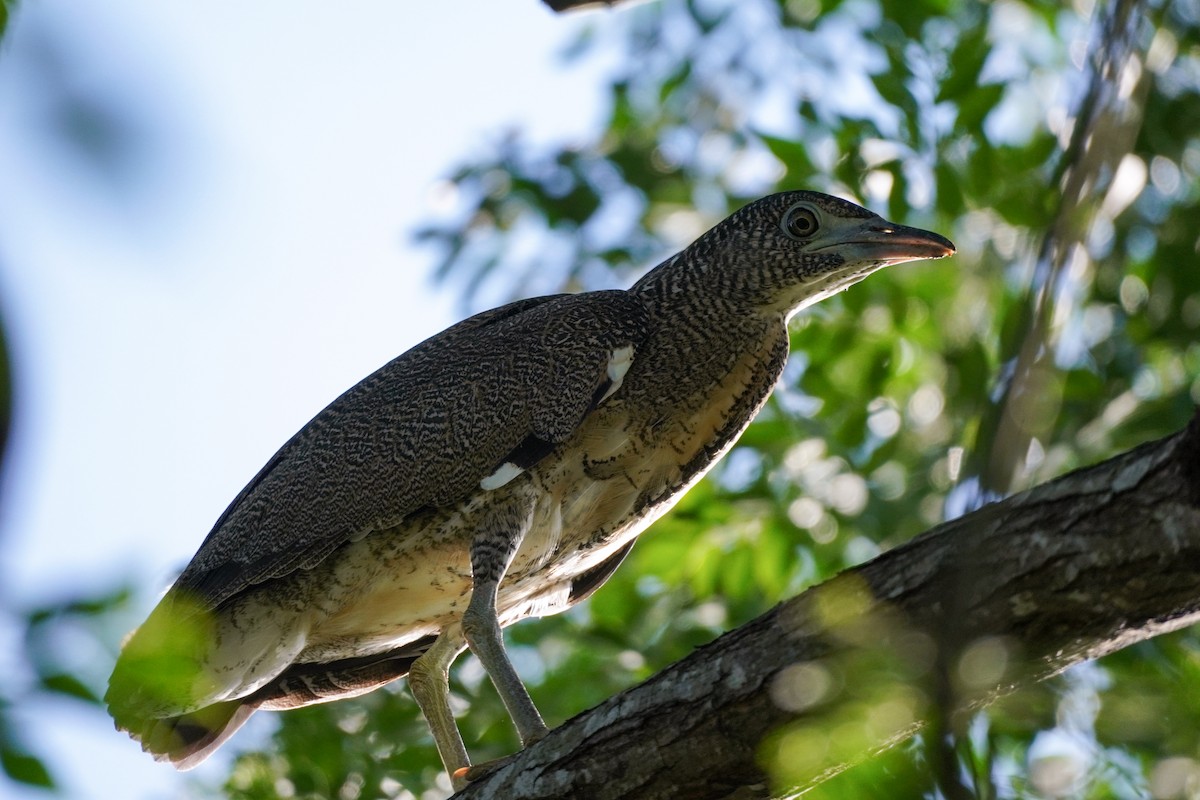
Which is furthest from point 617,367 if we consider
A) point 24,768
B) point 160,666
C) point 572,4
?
point 24,768

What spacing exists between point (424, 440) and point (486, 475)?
313 mm

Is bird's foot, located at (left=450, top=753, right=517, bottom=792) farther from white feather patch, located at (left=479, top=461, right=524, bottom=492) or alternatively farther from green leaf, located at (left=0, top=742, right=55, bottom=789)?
green leaf, located at (left=0, top=742, right=55, bottom=789)

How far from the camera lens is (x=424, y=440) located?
524cm

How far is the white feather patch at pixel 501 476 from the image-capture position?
16.6 ft

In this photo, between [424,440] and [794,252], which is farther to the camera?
[794,252]

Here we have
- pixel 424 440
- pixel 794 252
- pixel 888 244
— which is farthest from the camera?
pixel 794 252

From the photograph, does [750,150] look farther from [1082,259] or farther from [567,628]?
[1082,259]

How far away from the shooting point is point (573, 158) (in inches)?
302

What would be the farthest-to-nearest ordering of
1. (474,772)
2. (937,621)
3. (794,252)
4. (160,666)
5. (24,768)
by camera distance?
(794,252), (474,772), (937,621), (160,666), (24,768)

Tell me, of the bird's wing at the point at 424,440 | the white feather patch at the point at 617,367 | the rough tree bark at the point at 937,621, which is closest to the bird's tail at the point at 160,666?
the bird's wing at the point at 424,440

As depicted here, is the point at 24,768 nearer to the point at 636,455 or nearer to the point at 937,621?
the point at 937,621

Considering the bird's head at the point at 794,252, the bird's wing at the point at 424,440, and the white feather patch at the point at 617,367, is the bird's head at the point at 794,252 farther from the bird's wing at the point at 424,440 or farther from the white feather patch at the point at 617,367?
the white feather patch at the point at 617,367

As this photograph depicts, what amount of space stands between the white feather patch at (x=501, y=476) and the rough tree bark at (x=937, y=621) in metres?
1.37

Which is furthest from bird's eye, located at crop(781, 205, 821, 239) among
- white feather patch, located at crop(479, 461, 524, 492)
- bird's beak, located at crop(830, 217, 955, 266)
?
white feather patch, located at crop(479, 461, 524, 492)
